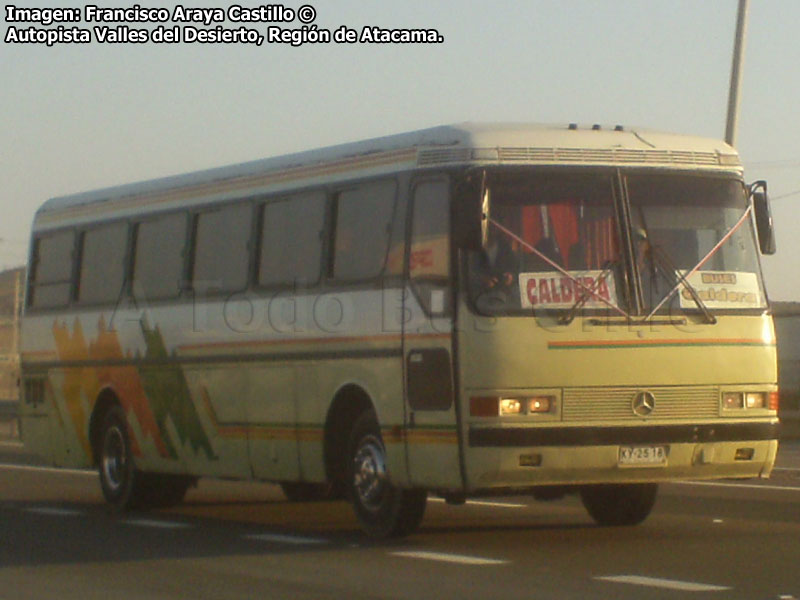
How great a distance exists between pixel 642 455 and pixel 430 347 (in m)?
1.71

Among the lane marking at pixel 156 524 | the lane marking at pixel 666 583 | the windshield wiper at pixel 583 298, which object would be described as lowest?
the lane marking at pixel 666 583

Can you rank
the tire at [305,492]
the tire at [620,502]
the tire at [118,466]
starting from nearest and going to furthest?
the tire at [620,502] → the tire at [118,466] → the tire at [305,492]

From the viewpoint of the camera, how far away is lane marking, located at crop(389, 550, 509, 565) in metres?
13.4

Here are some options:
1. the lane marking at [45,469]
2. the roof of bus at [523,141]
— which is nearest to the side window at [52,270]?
the lane marking at [45,469]

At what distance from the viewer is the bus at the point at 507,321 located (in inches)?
558

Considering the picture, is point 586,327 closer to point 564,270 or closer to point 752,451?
point 564,270

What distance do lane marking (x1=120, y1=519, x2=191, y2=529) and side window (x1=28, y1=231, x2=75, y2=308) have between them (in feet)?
12.0

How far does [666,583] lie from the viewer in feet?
39.1

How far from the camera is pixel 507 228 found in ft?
46.9

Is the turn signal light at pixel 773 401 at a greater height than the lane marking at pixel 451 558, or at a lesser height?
greater

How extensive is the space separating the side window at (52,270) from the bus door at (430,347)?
23.2 feet

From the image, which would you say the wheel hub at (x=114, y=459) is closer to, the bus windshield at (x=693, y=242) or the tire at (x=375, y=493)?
the tire at (x=375, y=493)

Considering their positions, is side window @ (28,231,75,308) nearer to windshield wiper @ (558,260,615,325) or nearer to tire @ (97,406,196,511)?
tire @ (97,406,196,511)

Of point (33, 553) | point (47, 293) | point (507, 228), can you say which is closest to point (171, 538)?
point (33, 553)
